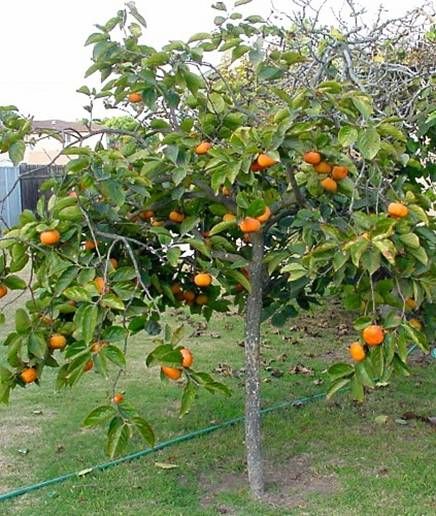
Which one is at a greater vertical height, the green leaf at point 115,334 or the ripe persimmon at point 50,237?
the ripe persimmon at point 50,237

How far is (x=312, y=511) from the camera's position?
3127mm

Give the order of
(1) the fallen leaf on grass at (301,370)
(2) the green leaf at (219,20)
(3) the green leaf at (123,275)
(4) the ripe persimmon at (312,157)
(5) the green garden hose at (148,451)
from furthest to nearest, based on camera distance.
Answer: (1) the fallen leaf on grass at (301,370) → (5) the green garden hose at (148,451) → (2) the green leaf at (219,20) → (4) the ripe persimmon at (312,157) → (3) the green leaf at (123,275)

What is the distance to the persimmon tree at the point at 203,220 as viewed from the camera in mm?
2447

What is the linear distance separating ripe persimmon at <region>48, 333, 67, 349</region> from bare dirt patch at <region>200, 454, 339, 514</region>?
1011 mm

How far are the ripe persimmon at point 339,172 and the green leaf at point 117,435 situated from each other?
1.15 meters

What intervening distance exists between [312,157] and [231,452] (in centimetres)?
176

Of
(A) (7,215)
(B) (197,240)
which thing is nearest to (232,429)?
(B) (197,240)

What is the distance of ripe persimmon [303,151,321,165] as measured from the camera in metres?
2.68

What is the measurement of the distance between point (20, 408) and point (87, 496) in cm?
149

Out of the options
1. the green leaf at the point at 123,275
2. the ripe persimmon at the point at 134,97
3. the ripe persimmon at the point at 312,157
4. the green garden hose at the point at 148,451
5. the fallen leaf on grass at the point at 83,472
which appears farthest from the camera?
the fallen leaf on grass at the point at 83,472

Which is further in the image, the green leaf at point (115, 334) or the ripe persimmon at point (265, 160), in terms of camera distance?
the ripe persimmon at point (265, 160)

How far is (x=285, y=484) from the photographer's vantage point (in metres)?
3.41

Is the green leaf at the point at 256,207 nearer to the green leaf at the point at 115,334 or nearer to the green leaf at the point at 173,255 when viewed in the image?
the green leaf at the point at 173,255

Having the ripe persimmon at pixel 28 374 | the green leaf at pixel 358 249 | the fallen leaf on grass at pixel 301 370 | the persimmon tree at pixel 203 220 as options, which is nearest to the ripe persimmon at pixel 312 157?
the persimmon tree at pixel 203 220
